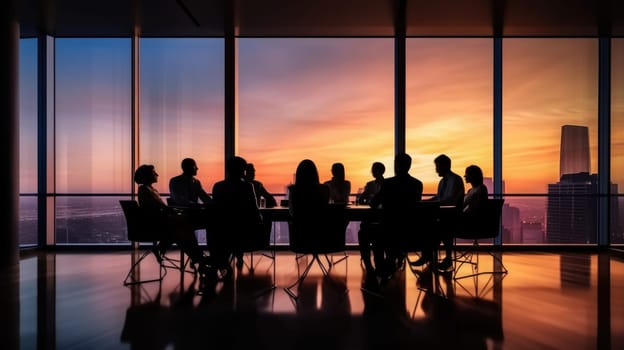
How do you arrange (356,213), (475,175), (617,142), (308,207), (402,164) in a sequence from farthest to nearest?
(617,142) < (475,175) < (356,213) < (402,164) < (308,207)

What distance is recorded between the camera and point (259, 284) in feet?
13.3

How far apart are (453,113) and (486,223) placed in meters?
2.81

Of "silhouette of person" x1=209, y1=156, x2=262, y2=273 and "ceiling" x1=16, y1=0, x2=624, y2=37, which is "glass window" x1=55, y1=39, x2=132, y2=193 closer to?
"ceiling" x1=16, y1=0, x2=624, y2=37

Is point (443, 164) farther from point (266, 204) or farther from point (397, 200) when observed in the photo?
point (266, 204)

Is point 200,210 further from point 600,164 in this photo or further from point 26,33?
point 600,164

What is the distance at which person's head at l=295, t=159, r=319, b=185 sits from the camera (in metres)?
3.54

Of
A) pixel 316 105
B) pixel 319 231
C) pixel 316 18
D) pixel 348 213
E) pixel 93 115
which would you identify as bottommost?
pixel 319 231

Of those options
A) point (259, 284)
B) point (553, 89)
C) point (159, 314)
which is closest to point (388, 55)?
point (553, 89)

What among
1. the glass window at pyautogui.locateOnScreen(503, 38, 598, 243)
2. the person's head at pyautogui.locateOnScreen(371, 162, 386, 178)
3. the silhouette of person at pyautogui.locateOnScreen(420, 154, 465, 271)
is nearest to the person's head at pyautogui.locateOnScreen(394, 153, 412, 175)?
the silhouette of person at pyautogui.locateOnScreen(420, 154, 465, 271)

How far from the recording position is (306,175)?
11.7 feet

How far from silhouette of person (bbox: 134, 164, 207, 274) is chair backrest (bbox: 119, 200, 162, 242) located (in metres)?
0.04

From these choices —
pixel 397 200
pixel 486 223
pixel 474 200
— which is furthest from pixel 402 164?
pixel 486 223

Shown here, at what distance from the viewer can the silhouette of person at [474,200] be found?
4305 mm

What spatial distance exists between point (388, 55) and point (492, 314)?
493 centimetres
